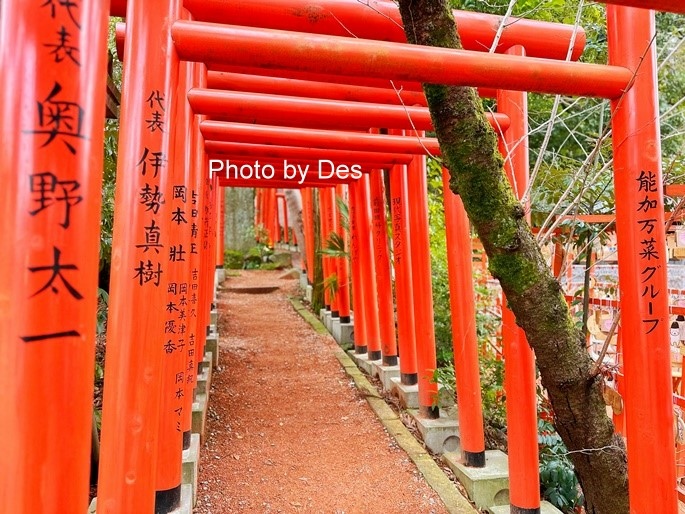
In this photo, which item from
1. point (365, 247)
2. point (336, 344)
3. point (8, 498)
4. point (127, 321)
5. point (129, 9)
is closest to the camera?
point (8, 498)

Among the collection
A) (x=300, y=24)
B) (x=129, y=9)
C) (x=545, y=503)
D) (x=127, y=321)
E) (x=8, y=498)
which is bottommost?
(x=545, y=503)

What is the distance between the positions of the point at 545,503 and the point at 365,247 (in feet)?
13.1

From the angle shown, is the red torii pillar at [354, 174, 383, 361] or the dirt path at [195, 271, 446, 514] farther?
the red torii pillar at [354, 174, 383, 361]

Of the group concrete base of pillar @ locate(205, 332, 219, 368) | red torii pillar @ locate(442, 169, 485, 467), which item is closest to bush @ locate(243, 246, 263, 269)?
concrete base of pillar @ locate(205, 332, 219, 368)

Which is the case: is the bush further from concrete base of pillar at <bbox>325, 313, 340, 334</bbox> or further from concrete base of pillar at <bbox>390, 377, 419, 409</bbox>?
concrete base of pillar at <bbox>390, 377, 419, 409</bbox>

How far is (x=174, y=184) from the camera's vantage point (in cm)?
262

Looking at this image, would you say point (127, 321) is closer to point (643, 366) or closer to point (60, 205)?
point (60, 205)

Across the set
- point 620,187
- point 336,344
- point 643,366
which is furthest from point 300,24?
point 336,344

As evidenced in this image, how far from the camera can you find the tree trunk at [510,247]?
212 cm

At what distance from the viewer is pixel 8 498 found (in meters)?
1.02

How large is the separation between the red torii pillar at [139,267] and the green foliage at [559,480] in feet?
11.4

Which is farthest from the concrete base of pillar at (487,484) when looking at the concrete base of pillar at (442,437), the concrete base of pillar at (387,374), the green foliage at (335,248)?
the green foliage at (335,248)

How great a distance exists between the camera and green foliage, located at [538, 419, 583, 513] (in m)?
4.23

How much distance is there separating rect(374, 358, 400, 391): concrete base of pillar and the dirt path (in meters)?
0.40
